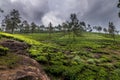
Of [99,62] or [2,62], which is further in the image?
[99,62]

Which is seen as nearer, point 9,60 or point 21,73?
point 21,73

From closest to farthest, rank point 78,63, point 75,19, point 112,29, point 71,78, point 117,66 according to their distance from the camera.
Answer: point 71,78 → point 78,63 → point 117,66 → point 75,19 → point 112,29

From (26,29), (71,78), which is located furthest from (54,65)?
(26,29)

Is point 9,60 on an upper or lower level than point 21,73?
upper

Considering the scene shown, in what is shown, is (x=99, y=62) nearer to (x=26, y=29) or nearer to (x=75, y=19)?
(x=75, y=19)

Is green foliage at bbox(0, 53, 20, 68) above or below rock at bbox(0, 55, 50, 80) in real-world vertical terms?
above

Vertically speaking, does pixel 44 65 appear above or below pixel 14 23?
below

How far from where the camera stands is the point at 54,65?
3528cm

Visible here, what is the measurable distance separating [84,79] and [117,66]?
14.1 m

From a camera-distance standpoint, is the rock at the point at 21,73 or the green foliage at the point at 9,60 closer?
the rock at the point at 21,73

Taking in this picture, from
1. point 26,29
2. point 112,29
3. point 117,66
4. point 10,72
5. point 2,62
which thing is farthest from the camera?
point 26,29

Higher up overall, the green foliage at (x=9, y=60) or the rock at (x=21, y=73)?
the green foliage at (x=9, y=60)

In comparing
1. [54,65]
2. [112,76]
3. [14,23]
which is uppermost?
[14,23]

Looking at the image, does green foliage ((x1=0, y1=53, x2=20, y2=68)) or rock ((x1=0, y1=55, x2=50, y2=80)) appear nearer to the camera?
rock ((x1=0, y1=55, x2=50, y2=80))
